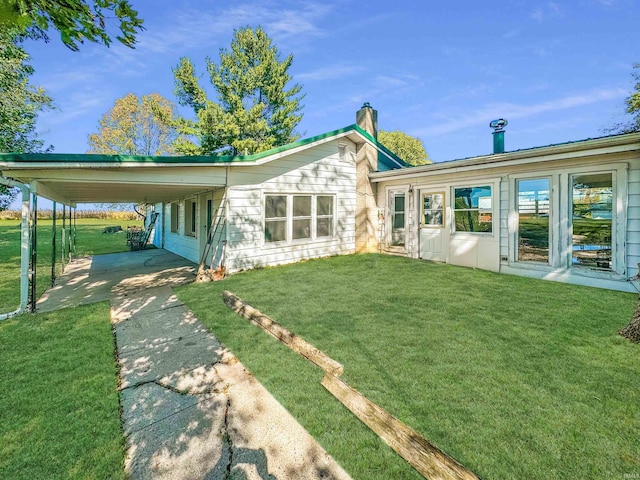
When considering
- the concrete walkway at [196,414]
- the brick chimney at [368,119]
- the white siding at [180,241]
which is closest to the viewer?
the concrete walkway at [196,414]

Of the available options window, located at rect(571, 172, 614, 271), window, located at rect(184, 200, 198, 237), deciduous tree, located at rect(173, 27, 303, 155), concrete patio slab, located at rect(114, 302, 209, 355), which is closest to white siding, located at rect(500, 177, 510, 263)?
window, located at rect(571, 172, 614, 271)

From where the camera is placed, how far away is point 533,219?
23.5 feet

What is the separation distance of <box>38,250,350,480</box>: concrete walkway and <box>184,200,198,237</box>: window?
20.6ft

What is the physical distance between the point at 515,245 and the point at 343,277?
183 inches

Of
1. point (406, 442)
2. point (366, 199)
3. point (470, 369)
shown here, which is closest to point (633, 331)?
point (470, 369)

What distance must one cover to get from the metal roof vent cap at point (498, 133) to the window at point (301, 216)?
6.12 metres

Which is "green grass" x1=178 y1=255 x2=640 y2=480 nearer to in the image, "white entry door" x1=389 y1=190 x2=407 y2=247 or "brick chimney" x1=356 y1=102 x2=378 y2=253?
"white entry door" x1=389 y1=190 x2=407 y2=247

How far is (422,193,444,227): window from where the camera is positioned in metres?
9.20

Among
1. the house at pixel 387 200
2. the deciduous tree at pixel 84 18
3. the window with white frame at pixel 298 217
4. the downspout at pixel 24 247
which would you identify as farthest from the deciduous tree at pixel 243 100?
the deciduous tree at pixel 84 18

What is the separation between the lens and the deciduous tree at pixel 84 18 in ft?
6.80

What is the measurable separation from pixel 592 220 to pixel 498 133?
3813 mm

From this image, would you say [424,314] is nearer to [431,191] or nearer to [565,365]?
[565,365]

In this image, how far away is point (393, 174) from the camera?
33.2ft

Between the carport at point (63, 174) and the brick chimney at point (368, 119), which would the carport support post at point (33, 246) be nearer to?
the carport at point (63, 174)
